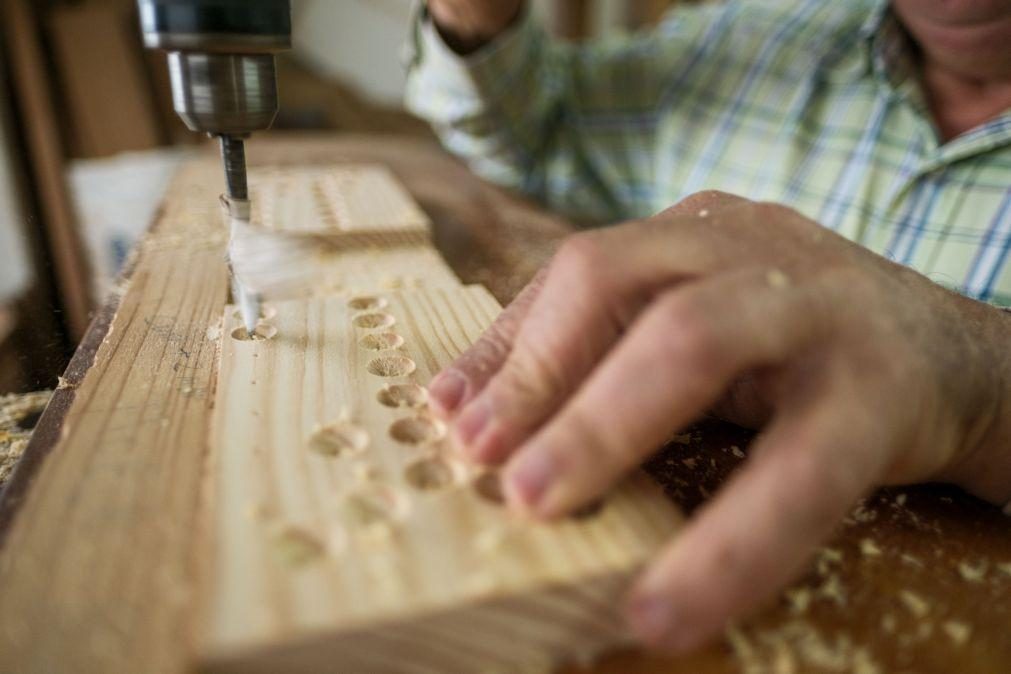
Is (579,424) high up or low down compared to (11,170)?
up

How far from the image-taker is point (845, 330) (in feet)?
1.40

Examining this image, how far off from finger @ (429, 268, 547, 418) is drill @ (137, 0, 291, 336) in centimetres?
32

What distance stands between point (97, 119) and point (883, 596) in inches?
148

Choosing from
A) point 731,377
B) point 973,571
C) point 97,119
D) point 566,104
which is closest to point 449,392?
point 731,377

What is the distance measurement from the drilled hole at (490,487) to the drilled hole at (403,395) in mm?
124

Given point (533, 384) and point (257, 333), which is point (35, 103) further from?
point (533, 384)

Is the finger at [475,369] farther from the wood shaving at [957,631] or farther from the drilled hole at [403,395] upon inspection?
the wood shaving at [957,631]

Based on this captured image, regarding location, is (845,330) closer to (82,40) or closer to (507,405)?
(507,405)

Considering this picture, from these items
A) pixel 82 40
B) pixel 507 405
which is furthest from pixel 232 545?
pixel 82 40

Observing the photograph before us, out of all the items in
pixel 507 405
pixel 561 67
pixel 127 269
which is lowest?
pixel 127 269

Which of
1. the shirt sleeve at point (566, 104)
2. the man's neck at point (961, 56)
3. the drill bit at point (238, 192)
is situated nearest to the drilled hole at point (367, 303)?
the drill bit at point (238, 192)

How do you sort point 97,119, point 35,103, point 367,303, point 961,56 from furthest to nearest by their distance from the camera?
point 97,119, point 35,103, point 961,56, point 367,303

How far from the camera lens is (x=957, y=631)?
45 centimetres

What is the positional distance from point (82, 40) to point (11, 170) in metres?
0.95
